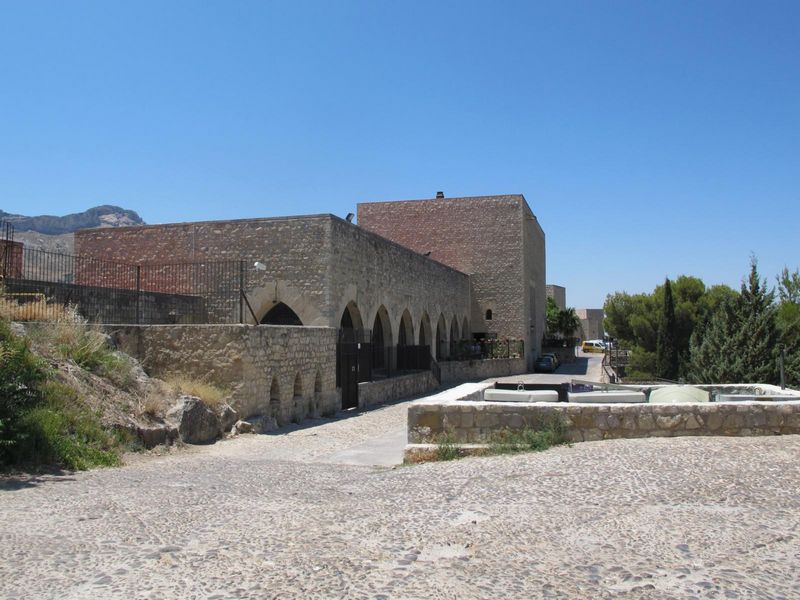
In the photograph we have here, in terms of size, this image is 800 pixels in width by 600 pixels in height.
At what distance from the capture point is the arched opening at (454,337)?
33.6 m

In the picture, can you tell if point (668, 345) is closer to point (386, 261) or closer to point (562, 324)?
point (386, 261)

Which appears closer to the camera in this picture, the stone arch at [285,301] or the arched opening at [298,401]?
the arched opening at [298,401]

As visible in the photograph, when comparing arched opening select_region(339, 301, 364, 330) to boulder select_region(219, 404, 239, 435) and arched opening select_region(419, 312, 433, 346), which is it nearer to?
arched opening select_region(419, 312, 433, 346)

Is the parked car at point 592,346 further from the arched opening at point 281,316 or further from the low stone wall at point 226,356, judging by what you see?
the low stone wall at point 226,356

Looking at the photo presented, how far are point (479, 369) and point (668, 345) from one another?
8.40 metres

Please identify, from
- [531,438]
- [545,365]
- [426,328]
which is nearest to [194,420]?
[531,438]

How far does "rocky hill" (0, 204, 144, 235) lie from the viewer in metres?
118

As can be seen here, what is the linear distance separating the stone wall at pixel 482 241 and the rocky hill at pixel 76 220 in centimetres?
7230

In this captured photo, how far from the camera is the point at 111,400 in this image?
990 cm

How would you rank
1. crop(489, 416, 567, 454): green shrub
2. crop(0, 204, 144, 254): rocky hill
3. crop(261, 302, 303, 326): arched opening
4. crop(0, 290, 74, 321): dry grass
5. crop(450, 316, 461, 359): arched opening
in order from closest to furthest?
crop(489, 416, 567, 454): green shrub → crop(0, 290, 74, 321): dry grass → crop(261, 302, 303, 326): arched opening → crop(450, 316, 461, 359): arched opening → crop(0, 204, 144, 254): rocky hill

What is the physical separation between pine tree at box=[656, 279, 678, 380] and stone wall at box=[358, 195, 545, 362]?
8.78 metres

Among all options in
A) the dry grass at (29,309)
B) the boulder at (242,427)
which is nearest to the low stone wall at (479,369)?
the boulder at (242,427)

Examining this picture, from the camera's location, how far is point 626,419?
8094 mm

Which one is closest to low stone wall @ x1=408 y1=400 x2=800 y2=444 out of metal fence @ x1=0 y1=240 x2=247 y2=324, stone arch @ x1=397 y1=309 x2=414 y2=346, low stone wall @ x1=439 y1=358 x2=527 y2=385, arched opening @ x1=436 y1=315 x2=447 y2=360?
metal fence @ x1=0 y1=240 x2=247 y2=324
